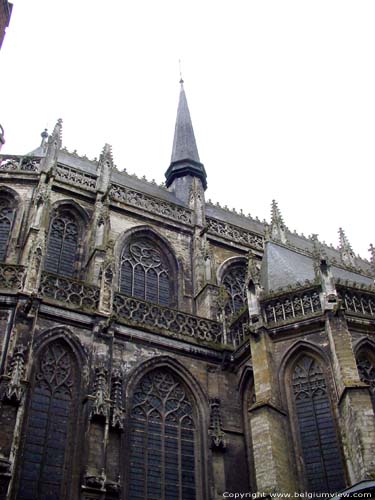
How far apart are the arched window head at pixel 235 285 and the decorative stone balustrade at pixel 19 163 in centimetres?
792

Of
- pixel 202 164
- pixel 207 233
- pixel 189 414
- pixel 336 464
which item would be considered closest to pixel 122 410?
pixel 189 414

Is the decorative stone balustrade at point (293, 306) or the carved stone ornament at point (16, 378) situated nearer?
the carved stone ornament at point (16, 378)

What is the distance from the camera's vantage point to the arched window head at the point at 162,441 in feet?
49.8

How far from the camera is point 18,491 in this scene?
13.3 m

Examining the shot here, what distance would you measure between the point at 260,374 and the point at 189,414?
257 centimetres

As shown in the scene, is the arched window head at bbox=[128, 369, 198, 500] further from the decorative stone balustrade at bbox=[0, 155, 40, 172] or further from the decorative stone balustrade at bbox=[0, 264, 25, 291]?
the decorative stone balustrade at bbox=[0, 155, 40, 172]

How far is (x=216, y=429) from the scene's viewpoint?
16359 mm

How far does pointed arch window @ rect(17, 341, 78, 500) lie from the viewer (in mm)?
13633

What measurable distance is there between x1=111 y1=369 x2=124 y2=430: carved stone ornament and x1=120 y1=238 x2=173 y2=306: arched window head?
15.4ft

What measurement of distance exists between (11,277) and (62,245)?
4214mm

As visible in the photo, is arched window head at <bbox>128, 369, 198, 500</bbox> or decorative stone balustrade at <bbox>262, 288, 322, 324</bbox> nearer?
arched window head at <bbox>128, 369, 198, 500</bbox>

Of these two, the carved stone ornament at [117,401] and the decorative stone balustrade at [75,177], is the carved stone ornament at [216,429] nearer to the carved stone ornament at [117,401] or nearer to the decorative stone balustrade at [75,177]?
the carved stone ornament at [117,401]

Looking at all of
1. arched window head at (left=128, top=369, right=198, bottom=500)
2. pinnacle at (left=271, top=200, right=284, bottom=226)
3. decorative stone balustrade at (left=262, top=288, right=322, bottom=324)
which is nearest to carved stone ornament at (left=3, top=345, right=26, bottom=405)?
arched window head at (left=128, top=369, right=198, bottom=500)

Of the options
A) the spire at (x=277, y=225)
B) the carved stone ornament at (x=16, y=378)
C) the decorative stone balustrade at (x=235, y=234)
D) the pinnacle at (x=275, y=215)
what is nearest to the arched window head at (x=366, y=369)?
the carved stone ornament at (x=16, y=378)
